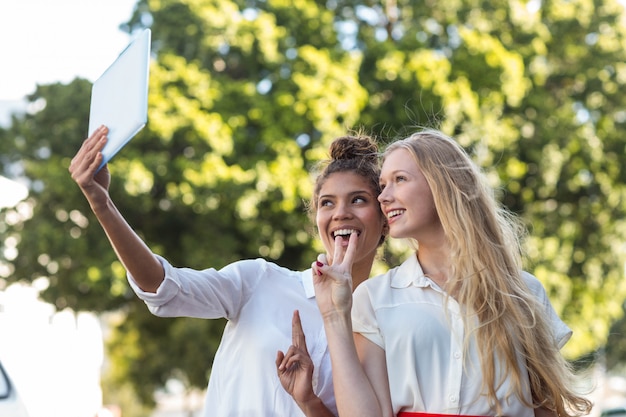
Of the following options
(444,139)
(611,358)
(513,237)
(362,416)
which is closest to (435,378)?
(362,416)

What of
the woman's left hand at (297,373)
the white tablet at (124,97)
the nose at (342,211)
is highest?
the white tablet at (124,97)

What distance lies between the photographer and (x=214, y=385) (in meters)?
3.31

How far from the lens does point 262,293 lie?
3367 millimetres

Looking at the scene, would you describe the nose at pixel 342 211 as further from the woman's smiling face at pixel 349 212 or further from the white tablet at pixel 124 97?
the white tablet at pixel 124 97

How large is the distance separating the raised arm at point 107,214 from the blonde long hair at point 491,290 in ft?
3.04

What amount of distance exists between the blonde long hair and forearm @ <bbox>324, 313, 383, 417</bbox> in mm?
347

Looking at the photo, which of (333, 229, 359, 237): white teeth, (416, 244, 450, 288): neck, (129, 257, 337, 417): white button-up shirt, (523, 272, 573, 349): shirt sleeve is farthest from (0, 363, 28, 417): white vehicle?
(523, 272, 573, 349): shirt sleeve

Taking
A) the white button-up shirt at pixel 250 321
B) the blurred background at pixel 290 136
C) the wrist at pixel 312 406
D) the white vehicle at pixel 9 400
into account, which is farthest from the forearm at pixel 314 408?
the blurred background at pixel 290 136

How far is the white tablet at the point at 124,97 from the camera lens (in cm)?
264

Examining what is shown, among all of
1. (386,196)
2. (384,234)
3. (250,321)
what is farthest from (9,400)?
(386,196)

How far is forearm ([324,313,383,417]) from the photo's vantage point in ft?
9.20

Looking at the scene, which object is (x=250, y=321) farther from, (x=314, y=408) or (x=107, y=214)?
(x=107, y=214)

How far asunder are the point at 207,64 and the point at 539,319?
13.1m

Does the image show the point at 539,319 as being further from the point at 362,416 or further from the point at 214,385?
the point at 214,385
